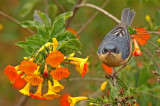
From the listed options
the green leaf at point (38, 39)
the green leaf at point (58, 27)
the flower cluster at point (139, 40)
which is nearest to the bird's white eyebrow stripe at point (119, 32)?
the flower cluster at point (139, 40)

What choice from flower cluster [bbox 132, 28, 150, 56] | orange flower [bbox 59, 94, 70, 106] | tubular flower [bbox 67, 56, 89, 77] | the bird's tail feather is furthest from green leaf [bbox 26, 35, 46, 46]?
the bird's tail feather

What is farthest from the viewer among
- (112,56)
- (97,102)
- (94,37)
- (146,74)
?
(94,37)

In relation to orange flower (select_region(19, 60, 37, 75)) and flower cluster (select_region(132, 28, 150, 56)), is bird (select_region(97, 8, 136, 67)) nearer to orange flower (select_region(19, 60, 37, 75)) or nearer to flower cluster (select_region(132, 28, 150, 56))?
flower cluster (select_region(132, 28, 150, 56))

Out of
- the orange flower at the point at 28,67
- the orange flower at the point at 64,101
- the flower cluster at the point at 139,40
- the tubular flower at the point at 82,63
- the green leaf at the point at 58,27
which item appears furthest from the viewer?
the orange flower at the point at 64,101

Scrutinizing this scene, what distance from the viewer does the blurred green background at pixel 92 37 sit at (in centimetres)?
455

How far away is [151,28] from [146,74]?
0.71 m

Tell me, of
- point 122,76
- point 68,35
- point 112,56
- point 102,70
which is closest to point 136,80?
point 122,76

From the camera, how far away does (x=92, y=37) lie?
6.69 m

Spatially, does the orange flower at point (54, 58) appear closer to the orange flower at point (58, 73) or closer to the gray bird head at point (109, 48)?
the orange flower at point (58, 73)

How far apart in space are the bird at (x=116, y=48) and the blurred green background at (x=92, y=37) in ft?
0.80

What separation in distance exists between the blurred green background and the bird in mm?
244

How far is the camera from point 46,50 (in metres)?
3.17

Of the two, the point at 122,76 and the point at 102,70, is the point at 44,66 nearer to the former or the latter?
the point at 122,76

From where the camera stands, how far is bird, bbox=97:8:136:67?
12.5 feet
